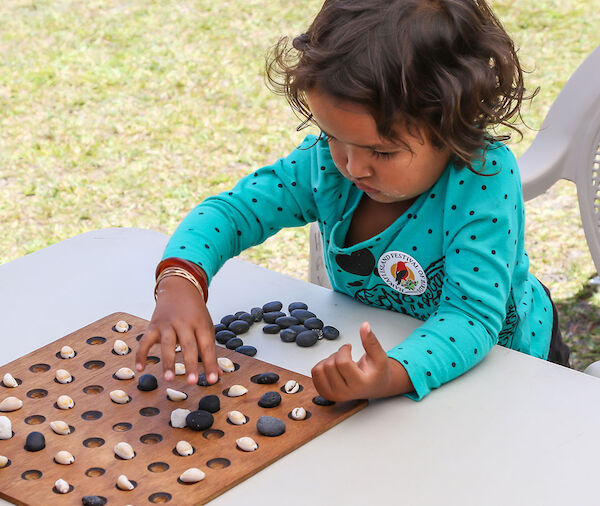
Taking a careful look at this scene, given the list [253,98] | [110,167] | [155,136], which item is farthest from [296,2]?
[110,167]

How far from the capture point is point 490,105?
122 cm

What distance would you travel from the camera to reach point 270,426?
974 mm

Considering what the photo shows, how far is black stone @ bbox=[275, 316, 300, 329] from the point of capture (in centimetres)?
122

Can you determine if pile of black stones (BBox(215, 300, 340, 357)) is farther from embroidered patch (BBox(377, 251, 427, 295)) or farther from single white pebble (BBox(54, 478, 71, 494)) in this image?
single white pebble (BBox(54, 478, 71, 494))

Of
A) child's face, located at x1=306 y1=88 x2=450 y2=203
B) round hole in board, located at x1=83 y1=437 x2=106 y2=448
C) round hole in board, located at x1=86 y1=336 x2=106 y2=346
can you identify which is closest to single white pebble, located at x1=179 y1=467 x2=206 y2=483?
round hole in board, located at x1=83 y1=437 x2=106 y2=448

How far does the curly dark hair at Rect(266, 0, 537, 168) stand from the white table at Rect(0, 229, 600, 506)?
11.6 inches

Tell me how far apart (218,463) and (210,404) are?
0.32ft

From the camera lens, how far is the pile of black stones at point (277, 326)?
1176 mm

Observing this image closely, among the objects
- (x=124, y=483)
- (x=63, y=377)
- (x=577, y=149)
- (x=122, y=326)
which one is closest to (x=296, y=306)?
(x=122, y=326)

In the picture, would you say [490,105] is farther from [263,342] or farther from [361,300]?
[263,342]

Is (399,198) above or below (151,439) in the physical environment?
above

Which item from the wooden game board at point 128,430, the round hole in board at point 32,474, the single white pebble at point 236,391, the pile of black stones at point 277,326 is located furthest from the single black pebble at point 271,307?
the round hole in board at point 32,474

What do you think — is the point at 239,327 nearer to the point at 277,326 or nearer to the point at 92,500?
the point at 277,326

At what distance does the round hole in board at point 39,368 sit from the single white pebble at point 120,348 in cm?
9
